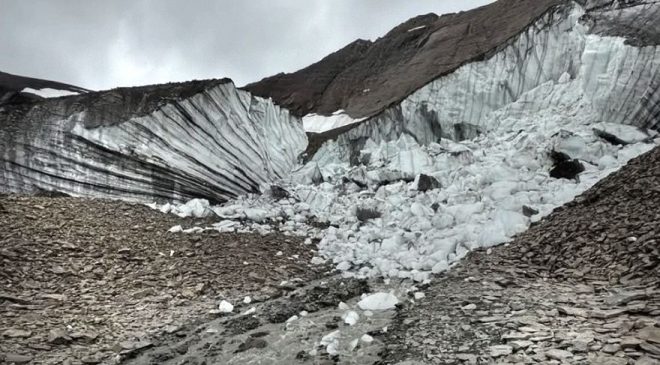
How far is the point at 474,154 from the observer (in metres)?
13.1

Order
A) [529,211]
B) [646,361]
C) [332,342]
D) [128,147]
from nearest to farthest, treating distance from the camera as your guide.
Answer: [646,361] < [332,342] < [529,211] < [128,147]

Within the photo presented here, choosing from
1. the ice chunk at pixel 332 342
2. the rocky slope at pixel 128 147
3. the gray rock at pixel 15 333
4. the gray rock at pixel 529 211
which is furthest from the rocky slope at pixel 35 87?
the gray rock at pixel 529 211

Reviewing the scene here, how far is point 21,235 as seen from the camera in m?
8.35

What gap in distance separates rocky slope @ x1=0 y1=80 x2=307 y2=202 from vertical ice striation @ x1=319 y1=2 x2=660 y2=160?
189 inches

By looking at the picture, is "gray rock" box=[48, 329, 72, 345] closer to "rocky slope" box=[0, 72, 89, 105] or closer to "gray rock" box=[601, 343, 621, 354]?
"gray rock" box=[601, 343, 621, 354]

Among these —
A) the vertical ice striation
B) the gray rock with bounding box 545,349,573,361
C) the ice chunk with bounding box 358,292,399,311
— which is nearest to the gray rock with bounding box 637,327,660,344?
the gray rock with bounding box 545,349,573,361

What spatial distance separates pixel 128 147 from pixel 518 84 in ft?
38.8

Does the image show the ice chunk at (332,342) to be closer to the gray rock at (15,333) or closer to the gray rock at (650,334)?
the gray rock at (650,334)

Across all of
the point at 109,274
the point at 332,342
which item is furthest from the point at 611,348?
the point at 109,274

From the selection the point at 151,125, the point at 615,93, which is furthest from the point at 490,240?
the point at 151,125

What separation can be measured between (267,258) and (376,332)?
3602 millimetres

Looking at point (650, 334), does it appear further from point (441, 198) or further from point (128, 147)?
point (128, 147)

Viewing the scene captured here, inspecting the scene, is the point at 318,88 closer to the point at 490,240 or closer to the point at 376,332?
the point at 490,240

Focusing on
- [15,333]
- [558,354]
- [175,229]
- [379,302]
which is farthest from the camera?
[175,229]
